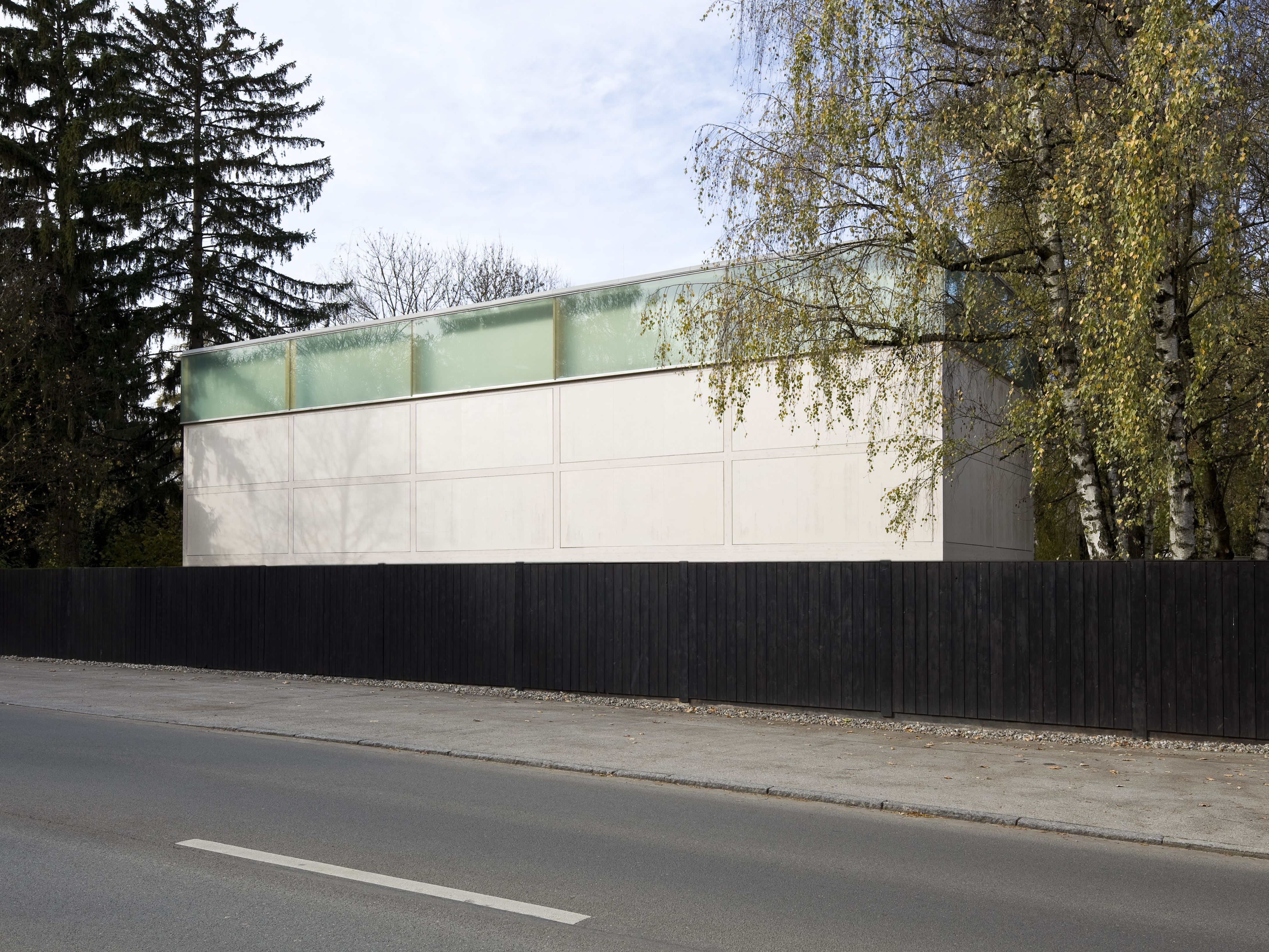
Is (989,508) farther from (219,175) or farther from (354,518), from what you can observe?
(219,175)

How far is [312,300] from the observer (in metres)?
37.5

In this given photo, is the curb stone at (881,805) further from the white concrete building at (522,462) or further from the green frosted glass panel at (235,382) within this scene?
the green frosted glass panel at (235,382)

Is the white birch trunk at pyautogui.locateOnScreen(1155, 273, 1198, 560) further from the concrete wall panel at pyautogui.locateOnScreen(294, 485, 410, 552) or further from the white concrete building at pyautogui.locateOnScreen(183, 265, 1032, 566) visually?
the concrete wall panel at pyautogui.locateOnScreen(294, 485, 410, 552)

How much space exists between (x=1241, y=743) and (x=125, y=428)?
28.8 m

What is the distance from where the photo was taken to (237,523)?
2467 centimetres

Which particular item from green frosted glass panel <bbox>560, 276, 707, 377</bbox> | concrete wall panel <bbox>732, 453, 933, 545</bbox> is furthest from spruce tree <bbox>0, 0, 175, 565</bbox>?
concrete wall panel <bbox>732, 453, 933, 545</bbox>

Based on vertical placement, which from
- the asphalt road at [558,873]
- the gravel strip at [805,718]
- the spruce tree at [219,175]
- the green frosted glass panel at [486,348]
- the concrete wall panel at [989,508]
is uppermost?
the spruce tree at [219,175]

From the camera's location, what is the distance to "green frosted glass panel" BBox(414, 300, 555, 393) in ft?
65.6

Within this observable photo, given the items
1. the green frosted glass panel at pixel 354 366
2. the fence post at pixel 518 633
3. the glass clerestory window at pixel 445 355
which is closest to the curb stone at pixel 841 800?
the fence post at pixel 518 633

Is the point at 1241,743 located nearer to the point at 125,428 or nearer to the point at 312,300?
the point at 125,428

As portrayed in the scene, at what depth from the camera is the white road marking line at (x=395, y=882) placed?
5559 mm

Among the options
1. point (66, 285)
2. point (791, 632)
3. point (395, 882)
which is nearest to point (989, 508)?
point (791, 632)

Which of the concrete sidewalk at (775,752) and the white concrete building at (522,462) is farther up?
the white concrete building at (522,462)

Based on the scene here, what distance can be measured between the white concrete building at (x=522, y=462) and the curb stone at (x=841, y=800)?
7420mm
